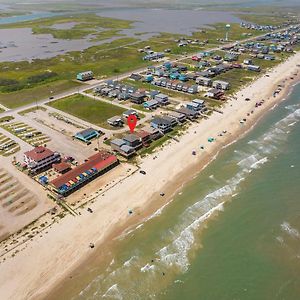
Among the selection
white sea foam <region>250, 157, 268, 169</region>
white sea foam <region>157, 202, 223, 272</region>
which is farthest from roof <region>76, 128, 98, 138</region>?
white sea foam <region>250, 157, 268, 169</region>

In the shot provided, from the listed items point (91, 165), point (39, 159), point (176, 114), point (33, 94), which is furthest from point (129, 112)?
point (33, 94)

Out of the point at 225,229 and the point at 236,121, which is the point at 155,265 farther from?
the point at 236,121

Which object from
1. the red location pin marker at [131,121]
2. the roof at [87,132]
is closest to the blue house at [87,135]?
the roof at [87,132]

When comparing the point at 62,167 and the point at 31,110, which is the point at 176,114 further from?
the point at 31,110

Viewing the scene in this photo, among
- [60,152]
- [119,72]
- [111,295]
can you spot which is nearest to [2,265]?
[111,295]

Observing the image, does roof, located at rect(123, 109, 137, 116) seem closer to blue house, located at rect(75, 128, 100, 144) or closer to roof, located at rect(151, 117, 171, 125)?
roof, located at rect(151, 117, 171, 125)

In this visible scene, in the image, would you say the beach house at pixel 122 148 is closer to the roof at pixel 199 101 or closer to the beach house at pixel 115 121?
the beach house at pixel 115 121
